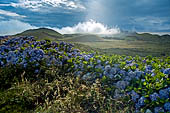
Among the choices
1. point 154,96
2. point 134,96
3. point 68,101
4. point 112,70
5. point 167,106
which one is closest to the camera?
point 167,106

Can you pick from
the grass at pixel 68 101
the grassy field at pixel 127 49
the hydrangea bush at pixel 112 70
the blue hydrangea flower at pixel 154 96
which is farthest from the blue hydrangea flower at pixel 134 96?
the grassy field at pixel 127 49

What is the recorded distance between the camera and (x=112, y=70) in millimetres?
3977

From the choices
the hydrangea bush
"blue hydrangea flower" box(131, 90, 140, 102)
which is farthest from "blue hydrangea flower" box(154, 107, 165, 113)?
"blue hydrangea flower" box(131, 90, 140, 102)

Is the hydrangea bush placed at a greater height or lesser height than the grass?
greater

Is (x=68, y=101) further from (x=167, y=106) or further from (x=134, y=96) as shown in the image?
(x=167, y=106)

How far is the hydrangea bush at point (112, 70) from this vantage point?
10.2 ft

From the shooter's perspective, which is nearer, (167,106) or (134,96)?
(167,106)

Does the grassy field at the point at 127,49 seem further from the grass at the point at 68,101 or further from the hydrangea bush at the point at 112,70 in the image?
the grass at the point at 68,101

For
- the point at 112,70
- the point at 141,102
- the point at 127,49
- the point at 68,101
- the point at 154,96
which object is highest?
the point at 112,70

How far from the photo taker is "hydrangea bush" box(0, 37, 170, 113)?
312 centimetres

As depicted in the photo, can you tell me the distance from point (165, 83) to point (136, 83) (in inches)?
23.3

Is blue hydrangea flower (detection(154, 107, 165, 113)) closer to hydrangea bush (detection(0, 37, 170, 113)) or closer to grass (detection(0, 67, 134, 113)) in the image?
hydrangea bush (detection(0, 37, 170, 113))

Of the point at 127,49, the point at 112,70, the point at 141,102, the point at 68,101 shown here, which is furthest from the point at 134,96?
the point at 127,49

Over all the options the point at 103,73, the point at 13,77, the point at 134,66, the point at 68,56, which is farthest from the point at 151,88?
the point at 13,77
